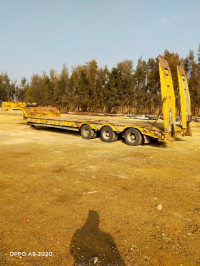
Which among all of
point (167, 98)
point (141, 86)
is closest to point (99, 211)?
point (167, 98)

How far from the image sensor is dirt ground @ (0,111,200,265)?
2.90 m

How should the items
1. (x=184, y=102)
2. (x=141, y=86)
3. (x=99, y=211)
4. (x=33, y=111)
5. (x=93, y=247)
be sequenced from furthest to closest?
(x=141, y=86)
(x=33, y=111)
(x=184, y=102)
(x=99, y=211)
(x=93, y=247)

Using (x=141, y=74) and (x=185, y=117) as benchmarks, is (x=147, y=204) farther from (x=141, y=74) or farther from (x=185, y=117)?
(x=141, y=74)

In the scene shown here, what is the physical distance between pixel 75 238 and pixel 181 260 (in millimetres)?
1587

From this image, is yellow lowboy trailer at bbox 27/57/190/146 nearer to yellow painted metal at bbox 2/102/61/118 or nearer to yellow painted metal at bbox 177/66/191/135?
yellow painted metal at bbox 177/66/191/135

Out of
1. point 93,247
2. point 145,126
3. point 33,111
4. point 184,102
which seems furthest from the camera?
point 33,111

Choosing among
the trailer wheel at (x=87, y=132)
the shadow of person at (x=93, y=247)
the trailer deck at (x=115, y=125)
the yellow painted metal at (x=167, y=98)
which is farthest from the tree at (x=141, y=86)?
the shadow of person at (x=93, y=247)

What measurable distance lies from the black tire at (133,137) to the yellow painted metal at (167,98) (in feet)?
4.49

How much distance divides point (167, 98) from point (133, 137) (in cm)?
253

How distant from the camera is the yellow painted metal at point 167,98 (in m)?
8.46

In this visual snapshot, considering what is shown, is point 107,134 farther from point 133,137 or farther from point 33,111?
point 33,111

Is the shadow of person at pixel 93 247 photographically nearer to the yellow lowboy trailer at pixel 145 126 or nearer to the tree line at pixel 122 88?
the yellow lowboy trailer at pixel 145 126

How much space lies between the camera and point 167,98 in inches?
336

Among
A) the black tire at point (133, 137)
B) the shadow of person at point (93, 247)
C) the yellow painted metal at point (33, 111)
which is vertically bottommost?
the shadow of person at point (93, 247)
